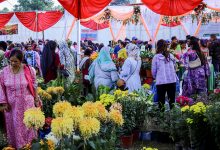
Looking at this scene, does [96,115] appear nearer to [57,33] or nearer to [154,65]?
[154,65]

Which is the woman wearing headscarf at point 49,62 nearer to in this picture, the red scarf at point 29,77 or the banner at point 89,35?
the red scarf at point 29,77

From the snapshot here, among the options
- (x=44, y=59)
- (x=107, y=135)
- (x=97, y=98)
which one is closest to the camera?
(x=107, y=135)

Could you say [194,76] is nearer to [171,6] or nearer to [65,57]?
[65,57]

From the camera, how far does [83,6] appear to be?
10094 mm

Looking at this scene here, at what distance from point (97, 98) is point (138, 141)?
0.92 meters

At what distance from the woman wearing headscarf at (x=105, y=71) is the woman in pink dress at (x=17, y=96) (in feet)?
7.17

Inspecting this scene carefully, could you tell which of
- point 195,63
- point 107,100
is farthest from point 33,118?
point 195,63

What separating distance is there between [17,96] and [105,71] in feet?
7.88

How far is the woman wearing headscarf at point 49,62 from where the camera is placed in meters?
7.20

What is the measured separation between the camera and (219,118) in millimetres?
3910

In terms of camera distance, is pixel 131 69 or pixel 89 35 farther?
pixel 89 35

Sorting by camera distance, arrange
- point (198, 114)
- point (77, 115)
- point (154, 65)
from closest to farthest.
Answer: point (77, 115) < point (198, 114) < point (154, 65)

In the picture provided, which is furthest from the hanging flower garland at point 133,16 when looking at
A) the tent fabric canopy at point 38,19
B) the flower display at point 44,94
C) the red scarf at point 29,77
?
the red scarf at point 29,77

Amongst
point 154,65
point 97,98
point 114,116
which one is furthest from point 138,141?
point 114,116
